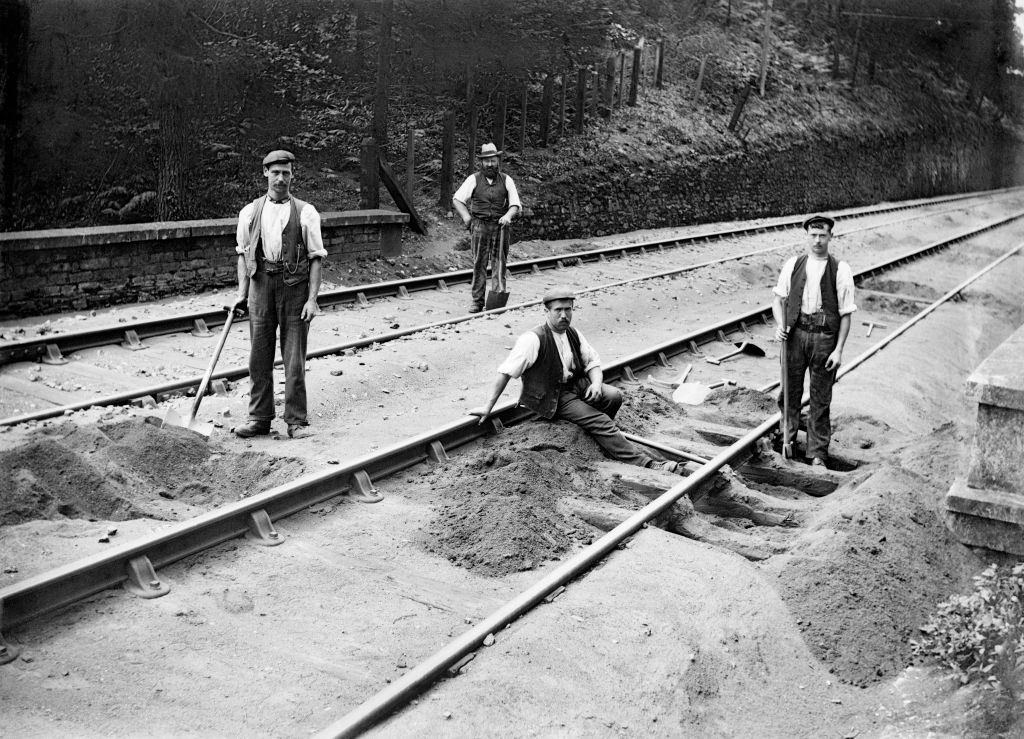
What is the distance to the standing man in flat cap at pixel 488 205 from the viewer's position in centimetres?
1305

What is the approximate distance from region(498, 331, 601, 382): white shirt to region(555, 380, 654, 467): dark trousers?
161 mm

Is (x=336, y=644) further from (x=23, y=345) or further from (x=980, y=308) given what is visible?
(x=980, y=308)

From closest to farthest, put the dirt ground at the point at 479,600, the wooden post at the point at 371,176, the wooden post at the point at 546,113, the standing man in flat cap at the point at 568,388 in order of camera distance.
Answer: the dirt ground at the point at 479,600 → the standing man in flat cap at the point at 568,388 → the wooden post at the point at 371,176 → the wooden post at the point at 546,113

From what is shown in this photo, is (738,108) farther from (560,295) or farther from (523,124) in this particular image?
(560,295)

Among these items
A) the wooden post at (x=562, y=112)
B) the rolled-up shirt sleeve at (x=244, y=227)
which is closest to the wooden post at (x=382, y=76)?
the wooden post at (x=562, y=112)

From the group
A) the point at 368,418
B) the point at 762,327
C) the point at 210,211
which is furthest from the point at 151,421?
the point at 210,211

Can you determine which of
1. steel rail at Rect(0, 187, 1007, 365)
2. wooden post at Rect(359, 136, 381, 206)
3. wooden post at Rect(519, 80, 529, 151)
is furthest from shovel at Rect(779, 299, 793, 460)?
wooden post at Rect(519, 80, 529, 151)

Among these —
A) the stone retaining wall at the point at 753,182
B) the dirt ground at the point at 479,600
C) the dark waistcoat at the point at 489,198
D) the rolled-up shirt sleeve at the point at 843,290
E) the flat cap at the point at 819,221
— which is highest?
the flat cap at the point at 819,221

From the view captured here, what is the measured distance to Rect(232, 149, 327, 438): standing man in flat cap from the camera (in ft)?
26.4

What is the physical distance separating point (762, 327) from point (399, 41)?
15.5m

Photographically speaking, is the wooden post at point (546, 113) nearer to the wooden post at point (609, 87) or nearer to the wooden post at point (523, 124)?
the wooden post at point (523, 124)

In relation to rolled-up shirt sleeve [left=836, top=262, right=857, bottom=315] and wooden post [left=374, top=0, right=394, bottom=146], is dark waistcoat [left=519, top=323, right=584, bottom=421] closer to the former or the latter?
rolled-up shirt sleeve [left=836, top=262, right=857, bottom=315]

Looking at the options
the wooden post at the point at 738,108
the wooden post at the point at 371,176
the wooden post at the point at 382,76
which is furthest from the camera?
the wooden post at the point at 738,108

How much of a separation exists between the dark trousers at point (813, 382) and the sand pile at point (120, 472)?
4.08 m
